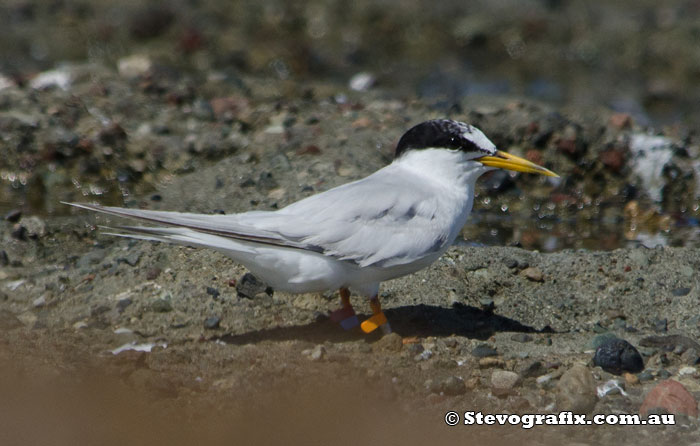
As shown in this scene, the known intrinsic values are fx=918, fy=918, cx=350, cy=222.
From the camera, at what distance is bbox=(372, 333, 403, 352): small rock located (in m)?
3.99

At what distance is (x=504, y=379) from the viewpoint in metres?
3.82

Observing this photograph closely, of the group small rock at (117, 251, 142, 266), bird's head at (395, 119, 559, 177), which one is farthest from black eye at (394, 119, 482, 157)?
small rock at (117, 251, 142, 266)

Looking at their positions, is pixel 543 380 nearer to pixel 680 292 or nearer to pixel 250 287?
pixel 680 292

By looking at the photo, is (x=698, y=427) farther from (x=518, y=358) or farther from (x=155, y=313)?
(x=155, y=313)

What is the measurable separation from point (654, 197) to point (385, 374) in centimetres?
336

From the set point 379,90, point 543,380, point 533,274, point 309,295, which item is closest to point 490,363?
point 543,380

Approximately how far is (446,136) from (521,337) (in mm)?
1001

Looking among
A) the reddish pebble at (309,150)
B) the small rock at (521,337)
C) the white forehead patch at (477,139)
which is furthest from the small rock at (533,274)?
the reddish pebble at (309,150)

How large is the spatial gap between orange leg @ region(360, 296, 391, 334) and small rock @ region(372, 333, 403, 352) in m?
0.12

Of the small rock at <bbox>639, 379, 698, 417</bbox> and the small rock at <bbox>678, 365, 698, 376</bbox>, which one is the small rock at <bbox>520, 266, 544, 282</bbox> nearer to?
the small rock at <bbox>678, 365, 698, 376</bbox>

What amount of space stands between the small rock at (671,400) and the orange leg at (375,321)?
45.5 inches

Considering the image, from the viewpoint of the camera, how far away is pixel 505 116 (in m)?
6.67

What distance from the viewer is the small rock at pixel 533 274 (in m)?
4.71

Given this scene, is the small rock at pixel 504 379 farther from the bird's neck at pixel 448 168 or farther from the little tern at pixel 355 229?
the bird's neck at pixel 448 168
